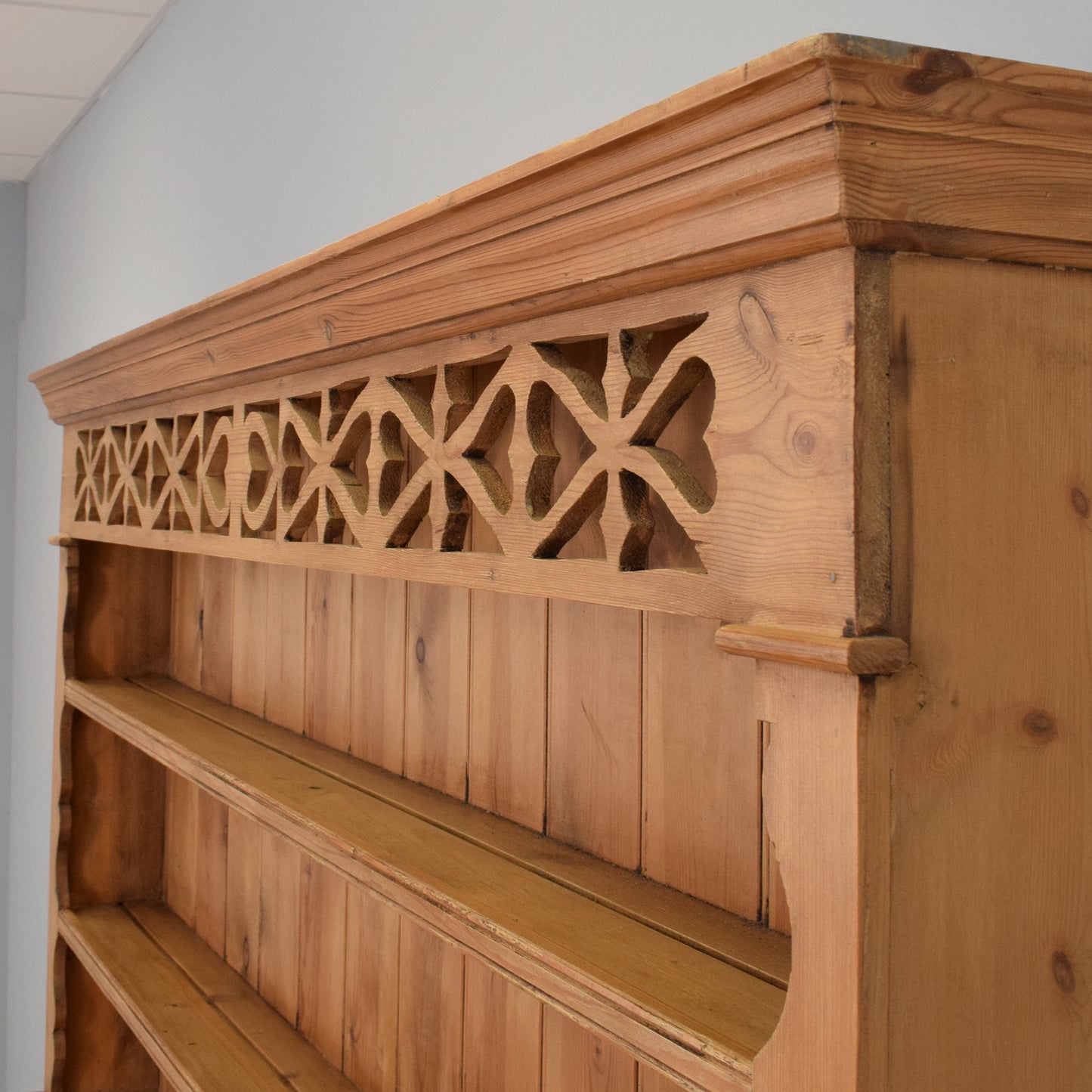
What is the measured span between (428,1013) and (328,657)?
0.45 m

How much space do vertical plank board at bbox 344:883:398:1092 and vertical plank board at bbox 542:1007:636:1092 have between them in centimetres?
30

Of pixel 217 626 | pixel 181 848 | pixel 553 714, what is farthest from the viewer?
pixel 181 848

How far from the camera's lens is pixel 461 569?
0.86 m

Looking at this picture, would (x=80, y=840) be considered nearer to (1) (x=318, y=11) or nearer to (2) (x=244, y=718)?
(2) (x=244, y=718)

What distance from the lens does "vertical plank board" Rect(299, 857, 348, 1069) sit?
150 centimetres

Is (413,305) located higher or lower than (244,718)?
higher

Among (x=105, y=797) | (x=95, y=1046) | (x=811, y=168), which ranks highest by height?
(x=811, y=168)

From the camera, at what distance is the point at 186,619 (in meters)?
2.00

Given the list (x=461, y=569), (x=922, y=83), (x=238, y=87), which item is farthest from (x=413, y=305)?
(x=238, y=87)

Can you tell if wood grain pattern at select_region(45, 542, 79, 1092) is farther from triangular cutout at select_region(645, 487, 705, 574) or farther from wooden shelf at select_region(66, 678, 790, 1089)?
triangular cutout at select_region(645, 487, 705, 574)

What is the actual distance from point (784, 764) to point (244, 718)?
1230 millimetres

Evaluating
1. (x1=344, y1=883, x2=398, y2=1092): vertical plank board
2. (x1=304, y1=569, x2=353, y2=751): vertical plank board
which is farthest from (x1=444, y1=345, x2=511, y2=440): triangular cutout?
(x1=344, y1=883, x2=398, y2=1092): vertical plank board

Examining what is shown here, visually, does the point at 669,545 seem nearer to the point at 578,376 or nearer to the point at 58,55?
the point at 578,376

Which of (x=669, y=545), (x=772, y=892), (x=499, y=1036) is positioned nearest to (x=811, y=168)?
(x=669, y=545)
